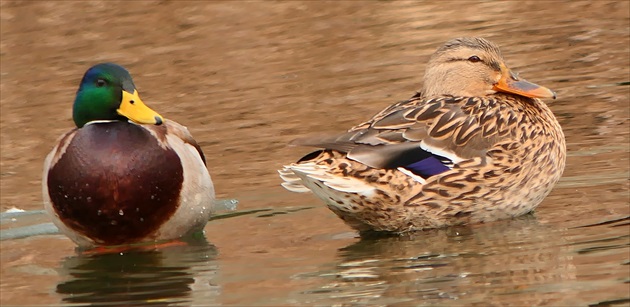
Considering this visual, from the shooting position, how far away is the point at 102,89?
7348 millimetres

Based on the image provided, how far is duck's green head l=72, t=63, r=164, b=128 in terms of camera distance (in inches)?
288

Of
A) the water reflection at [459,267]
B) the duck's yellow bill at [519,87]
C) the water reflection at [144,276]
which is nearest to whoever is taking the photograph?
the water reflection at [459,267]

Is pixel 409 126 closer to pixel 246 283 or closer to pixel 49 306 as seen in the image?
pixel 246 283

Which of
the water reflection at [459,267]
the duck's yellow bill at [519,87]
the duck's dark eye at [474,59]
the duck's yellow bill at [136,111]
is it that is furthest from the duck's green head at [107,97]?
the duck's yellow bill at [519,87]

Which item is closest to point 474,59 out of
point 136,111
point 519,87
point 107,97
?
point 519,87

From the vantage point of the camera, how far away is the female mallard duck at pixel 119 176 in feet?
23.2

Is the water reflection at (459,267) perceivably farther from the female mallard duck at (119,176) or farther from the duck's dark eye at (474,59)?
the female mallard duck at (119,176)

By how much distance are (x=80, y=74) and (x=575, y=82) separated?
473cm

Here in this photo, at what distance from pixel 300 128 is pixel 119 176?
8.58 feet

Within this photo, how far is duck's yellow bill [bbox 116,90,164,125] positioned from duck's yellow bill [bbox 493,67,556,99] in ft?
6.01

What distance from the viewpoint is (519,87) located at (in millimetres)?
7383

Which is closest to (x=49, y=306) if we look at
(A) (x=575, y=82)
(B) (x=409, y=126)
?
(B) (x=409, y=126)

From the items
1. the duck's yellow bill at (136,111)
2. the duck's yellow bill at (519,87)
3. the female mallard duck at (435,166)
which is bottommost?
the female mallard duck at (435,166)

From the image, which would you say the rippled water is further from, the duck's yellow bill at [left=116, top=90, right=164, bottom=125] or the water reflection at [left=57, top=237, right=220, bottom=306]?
the duck's yellow bill at [left=116, top=90, right=164, bottom=125]
